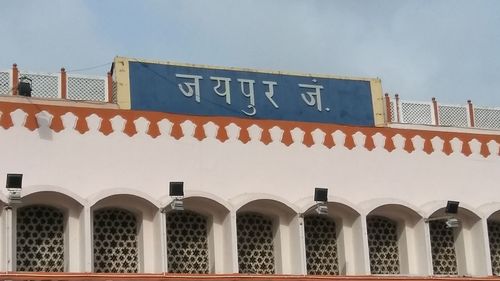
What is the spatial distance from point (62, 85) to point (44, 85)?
0.27 m

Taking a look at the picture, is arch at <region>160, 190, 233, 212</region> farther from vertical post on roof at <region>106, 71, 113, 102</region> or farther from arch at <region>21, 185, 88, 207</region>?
vertical post on roof at <region>106, 71, 113, 102</region>

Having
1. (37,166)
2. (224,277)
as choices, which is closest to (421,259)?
(224,277)

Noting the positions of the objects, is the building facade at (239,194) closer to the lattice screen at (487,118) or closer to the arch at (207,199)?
the arch at (207,199)

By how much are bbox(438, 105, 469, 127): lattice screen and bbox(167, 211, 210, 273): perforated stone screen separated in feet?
16.0

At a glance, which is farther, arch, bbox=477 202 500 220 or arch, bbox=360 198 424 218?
arch, bbox=477 202 500 220

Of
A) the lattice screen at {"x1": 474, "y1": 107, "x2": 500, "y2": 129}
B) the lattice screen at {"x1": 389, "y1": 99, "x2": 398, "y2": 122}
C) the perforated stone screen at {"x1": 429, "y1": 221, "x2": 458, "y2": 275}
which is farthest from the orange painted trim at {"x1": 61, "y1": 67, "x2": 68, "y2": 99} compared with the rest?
the lattice screen at {"x1": 474, "y1": 107, "x2": 500, "y2": 129}

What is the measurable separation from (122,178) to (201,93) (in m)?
2.05

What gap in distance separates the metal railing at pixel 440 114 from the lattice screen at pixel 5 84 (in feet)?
21.0

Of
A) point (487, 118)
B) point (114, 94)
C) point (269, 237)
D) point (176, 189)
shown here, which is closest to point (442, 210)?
point (487, 118)

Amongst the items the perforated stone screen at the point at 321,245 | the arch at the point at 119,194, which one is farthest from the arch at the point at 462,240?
the arch at the point at 119,194

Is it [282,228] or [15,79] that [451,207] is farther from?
[15,79]

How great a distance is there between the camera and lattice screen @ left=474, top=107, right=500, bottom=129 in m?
19.2

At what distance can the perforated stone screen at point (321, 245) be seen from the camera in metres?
17.2

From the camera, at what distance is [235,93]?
1728 centimetres
